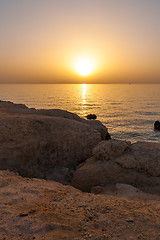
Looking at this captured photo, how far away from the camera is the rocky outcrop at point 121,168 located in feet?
28.0

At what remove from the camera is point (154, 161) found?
8906mm

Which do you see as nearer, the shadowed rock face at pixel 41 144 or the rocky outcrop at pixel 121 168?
the rocky outcrop at pixel 121 168

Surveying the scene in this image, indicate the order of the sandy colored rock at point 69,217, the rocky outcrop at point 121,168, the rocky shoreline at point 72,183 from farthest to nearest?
the rocky outcrop at point 121,168 → the rocky shoreline at point 72,183 → the sandy colored rock at point 69,217

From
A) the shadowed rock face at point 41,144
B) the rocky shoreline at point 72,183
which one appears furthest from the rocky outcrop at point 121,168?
the shadowed rock face at point 41,144

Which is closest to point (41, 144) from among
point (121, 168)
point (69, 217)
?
point (121, 168)

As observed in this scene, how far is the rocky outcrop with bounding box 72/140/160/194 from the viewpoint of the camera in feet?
28.0

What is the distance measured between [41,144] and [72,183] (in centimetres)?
286

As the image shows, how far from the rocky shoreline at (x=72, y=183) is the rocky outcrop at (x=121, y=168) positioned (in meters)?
0.04

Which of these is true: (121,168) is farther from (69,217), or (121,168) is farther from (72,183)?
(69,217)

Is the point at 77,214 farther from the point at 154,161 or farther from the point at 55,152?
the point at 55,152

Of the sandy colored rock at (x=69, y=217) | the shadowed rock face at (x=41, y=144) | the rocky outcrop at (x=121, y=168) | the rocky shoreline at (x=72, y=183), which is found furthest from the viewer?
the shadowed rock face at (x=41, y=144)

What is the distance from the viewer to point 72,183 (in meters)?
9.20

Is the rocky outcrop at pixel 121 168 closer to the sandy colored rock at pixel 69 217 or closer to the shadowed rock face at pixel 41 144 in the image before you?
the shadowed rock face at pixel 41 144

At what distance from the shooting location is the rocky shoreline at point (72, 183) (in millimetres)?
4027
